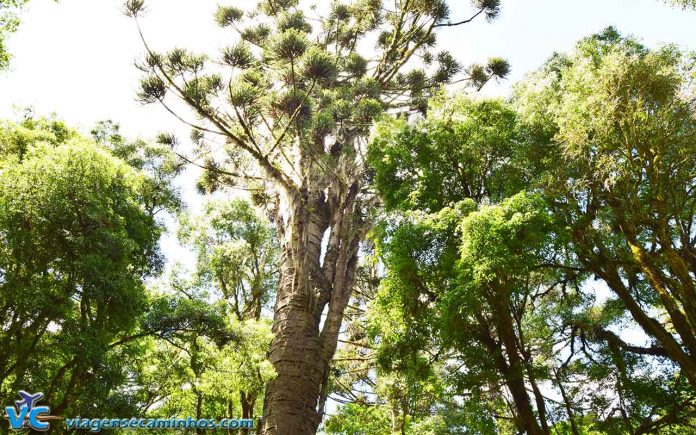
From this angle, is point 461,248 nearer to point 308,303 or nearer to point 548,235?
point 548,235

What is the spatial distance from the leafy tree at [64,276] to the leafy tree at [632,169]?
7388mm

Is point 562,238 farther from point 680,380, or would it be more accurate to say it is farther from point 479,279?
point 680,380

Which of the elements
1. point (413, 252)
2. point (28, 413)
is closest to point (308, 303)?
point (413, 252)

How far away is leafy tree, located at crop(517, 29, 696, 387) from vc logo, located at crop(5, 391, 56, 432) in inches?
333

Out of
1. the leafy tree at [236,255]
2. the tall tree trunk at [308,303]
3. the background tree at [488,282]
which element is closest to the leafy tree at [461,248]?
the background tree at [488,282]

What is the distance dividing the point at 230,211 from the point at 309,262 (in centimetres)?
334

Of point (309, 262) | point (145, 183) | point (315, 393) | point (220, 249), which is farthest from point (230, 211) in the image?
point (315, 393)

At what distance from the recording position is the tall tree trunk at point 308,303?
29.2 ft

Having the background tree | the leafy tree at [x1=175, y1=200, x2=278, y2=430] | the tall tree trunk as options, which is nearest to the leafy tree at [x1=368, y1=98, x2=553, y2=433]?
the background tree

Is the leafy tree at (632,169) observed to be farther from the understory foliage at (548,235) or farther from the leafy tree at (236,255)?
the leafy tree at (236,255)

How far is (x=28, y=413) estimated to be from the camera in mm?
7500

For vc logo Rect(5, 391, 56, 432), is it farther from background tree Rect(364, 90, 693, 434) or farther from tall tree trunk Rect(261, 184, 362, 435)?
background tree Rect(364, 90, 693, 434)

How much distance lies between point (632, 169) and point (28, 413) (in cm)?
956

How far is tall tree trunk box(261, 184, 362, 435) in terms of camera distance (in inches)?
350
